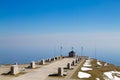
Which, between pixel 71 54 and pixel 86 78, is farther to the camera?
pixel 71 54

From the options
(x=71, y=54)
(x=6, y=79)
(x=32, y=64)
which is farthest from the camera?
(x=71, y=54)

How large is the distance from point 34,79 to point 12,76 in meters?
5.39

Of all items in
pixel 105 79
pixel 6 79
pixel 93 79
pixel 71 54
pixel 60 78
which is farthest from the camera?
pixel 71 54

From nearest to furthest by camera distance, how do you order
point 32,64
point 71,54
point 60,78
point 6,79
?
point 6,79 → point 60,78 → point 32,64 → point 71,54

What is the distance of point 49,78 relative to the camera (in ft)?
153

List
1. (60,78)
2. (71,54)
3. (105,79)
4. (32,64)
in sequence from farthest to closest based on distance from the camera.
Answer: (71,54), (32,64), (105,79), (60,78)

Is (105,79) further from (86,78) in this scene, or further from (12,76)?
(12,76)

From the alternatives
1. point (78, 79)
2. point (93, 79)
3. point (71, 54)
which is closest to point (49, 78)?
point (78, 79)

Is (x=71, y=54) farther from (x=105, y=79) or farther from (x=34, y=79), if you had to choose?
(x=34, y=79)

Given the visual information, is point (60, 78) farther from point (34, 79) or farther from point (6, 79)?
point (6, 79)

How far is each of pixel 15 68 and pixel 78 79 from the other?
1372 cm

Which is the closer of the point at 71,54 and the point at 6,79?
the point at 6,79

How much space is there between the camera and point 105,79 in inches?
2178

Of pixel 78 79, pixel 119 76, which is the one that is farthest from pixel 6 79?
pixel 119 76
